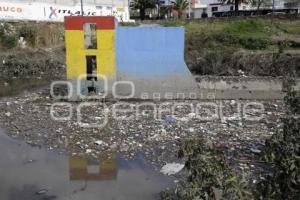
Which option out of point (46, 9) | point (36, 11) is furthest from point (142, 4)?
point (36, 11)

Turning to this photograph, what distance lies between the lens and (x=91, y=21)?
30.2ft

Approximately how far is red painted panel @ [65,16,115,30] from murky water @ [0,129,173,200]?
377 centimetres

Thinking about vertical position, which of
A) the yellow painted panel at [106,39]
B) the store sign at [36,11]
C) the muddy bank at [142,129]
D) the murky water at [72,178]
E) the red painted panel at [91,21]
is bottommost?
the murky water at [72,178]

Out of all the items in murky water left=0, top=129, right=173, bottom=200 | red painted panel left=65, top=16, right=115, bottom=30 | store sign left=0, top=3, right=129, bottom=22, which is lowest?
murky water left=0, top=129, right=173, bottom=200

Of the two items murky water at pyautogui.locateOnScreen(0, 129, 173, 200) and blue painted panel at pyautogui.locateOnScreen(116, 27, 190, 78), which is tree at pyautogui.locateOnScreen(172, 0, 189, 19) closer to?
blue painted panel at pyautogui.locateOnScreen(116, 27, 190, 78)

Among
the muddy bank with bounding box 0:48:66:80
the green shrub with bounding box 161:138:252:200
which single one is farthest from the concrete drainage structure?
the green shrub with bounding box 161:138:252:200

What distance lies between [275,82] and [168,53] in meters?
3.08

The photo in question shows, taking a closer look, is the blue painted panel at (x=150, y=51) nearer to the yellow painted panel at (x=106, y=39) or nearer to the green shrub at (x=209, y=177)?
the yellow painted panel at (x=106, y=39)

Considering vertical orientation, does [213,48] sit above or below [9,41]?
below

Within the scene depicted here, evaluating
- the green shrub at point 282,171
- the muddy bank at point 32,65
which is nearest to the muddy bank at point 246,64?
the muddy bank at point 32,65

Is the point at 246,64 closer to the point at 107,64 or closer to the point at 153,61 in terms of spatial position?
the point at 153,61

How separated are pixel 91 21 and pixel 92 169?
4.50 meters

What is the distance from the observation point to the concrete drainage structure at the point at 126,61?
9.41m

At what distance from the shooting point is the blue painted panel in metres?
9.60
